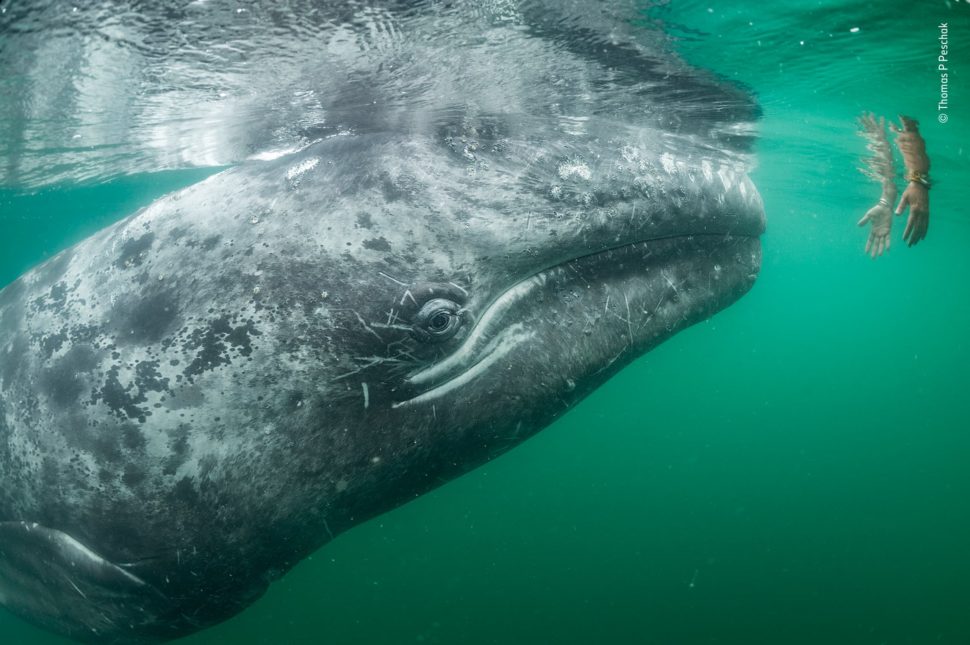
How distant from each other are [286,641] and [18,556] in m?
25.6

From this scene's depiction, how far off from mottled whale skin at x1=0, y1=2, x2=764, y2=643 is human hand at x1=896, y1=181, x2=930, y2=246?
20.9ft

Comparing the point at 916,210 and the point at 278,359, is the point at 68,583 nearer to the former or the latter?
the point at 278,359

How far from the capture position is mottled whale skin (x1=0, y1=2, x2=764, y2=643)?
3.17 meters

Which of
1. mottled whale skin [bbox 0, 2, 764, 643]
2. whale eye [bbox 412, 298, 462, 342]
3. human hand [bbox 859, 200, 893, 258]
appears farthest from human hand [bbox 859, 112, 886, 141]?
whale eye [bbox 412, 298, 462, 342]

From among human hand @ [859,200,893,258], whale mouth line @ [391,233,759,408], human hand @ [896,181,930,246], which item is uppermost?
whale mouth line @ [391,233,759,408]

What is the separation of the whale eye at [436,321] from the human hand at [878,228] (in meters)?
8.11

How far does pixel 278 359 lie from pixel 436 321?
0.95 meters

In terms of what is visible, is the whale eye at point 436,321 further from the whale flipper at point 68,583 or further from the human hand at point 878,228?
the human hand at point 878,228

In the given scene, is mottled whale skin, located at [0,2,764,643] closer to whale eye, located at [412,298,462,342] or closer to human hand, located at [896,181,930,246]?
whale eye, located at [412,298,462,342]

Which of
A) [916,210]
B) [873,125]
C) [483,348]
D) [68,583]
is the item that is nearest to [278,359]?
[483,348]

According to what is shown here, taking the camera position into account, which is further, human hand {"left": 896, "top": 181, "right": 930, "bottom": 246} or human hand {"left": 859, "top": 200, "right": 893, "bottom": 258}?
human hand {"left": 859, "top": 200, "right": 893, "bottom": 258}

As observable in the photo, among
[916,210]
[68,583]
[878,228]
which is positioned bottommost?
[878,228]

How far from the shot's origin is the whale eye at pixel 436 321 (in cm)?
351

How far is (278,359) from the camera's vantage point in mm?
3195
